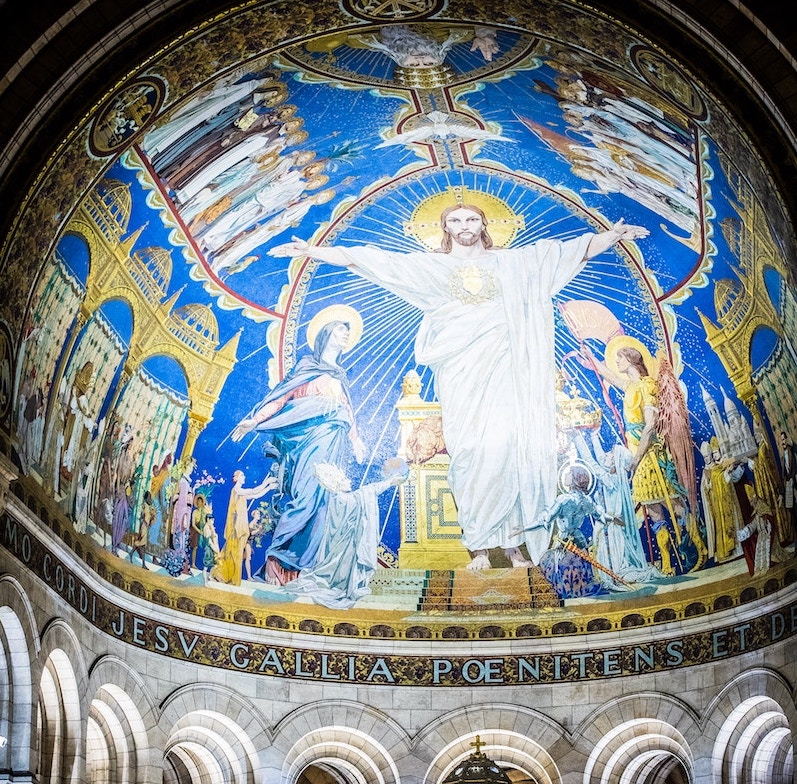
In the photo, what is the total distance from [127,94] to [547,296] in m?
8.17

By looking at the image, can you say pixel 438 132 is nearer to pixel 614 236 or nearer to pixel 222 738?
pixel 614 236

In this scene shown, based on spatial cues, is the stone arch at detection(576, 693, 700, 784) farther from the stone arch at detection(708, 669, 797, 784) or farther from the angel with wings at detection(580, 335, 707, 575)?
the angel with wings at detection(580, 335, 707, 575)

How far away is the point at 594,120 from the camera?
20.6 m

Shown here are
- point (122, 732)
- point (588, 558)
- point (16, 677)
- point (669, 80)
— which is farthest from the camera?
point (588, 558)

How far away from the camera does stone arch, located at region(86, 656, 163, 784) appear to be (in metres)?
21.5

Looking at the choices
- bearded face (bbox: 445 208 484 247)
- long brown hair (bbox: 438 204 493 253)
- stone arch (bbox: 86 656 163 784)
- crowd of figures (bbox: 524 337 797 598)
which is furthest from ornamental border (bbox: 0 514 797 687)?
bearded face (bbox: 445 208 484 247)

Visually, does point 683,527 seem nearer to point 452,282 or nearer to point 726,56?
point 452,282

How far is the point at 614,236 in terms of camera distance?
23.1 meters

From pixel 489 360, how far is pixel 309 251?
3.45 meters

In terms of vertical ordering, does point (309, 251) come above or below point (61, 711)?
above

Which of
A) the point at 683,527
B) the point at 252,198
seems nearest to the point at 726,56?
the point at 252,198

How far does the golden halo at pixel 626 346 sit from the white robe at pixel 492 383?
3.01ft

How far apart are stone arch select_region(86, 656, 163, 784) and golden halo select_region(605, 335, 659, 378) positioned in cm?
863

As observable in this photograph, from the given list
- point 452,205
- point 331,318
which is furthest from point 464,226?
point 331,318
